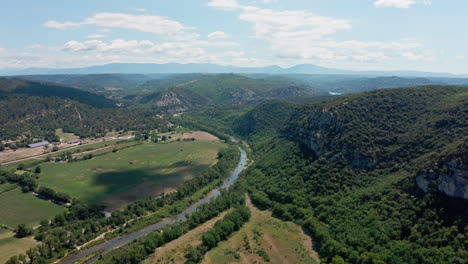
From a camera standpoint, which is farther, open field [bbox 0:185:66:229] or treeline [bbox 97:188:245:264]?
open field [bbox 0:185:66:229]

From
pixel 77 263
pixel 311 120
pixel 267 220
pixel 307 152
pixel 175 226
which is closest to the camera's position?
pixel 77 263

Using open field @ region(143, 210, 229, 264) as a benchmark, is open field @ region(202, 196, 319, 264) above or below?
above

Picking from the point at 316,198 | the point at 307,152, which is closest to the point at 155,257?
the point at 316,198

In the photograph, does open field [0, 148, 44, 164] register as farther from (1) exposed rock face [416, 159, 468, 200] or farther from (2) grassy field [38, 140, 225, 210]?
(1) exposed rock face [416, 159, 468, 200]

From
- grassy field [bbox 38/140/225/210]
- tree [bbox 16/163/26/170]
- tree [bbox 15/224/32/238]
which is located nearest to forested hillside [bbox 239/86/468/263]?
grassy field [bbox 38/140/225/210]

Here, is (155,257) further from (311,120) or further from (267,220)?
(311,120)

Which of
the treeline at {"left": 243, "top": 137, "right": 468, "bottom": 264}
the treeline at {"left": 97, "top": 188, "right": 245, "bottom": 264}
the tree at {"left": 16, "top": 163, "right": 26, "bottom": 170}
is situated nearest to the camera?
the treeline at {"left": 243, "top": 137, "right": 468, "bottom": 264}

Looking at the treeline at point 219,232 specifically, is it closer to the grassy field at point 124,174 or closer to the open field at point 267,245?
the open field at point 267,245

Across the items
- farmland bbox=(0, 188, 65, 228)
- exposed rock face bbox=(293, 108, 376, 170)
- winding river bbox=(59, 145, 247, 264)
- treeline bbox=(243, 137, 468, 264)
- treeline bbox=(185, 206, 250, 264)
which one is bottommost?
winding river bbox=(59, 145, 247, 264)
